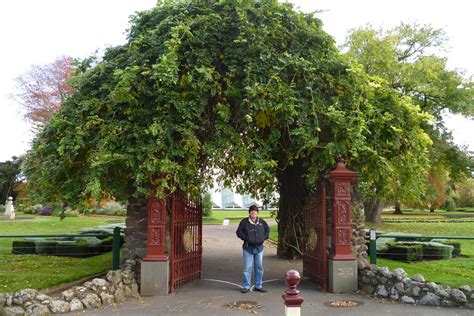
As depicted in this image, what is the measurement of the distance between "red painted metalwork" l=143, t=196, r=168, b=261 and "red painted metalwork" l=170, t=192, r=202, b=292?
0.37 meters

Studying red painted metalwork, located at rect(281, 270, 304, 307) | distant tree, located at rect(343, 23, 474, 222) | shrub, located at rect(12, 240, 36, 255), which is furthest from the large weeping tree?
distant tree, located at rect(343, 23, 474, 222)

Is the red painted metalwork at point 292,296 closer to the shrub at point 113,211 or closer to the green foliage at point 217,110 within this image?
the green foliage at point 217,110

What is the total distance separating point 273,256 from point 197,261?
17.2 ft

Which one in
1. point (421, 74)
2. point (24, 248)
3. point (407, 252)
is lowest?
point (24, 248)

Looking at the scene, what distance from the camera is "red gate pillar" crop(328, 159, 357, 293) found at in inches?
385

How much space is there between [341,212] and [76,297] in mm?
5641

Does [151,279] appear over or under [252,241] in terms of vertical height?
under

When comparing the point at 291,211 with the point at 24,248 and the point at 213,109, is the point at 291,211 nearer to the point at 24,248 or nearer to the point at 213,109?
the point at 213,109

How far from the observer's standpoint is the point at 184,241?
35.5 ft

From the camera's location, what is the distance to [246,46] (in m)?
10.5

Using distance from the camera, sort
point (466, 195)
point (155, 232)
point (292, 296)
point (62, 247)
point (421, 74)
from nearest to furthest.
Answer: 1. point (292, 296)
2. point (155, 232)
3. point (62, 247)
4. point (421, 74)
5. point (466, 195)

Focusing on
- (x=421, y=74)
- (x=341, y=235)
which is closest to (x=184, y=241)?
(x=341, y=235)

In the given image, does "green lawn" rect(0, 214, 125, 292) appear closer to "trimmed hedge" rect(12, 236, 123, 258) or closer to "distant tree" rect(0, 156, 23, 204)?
"trimmed hedge" rect(12, 236, 123, 258)

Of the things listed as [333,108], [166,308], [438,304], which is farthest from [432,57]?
[166,308]
